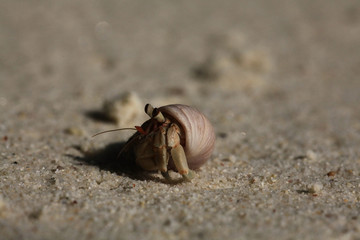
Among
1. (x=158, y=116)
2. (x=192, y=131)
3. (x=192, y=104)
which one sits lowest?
(x=192, y=131)

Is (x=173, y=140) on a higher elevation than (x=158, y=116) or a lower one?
lower

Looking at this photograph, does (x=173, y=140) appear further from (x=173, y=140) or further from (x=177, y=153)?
(x=177, y=153)

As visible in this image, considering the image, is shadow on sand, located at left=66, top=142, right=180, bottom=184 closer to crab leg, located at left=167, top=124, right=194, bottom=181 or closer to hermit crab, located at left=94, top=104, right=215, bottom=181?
hermit crab, located at left=94, top=104, right=215, bottom=181

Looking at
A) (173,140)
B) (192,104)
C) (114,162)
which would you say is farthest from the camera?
(192,104)

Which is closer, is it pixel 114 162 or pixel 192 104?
pixel 114 162

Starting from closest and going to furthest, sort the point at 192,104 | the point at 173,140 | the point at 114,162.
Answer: the point at 173,140
the point at 114,162
the point at 192,104

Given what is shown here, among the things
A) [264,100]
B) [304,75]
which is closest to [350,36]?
[304,75]

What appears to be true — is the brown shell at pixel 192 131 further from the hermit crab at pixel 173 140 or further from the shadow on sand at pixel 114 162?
the shadow on sand at pixel 114 162

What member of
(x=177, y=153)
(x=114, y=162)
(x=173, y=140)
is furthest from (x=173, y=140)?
(x=114, y=162)

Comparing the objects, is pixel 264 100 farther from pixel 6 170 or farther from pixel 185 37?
pixel 6 170
